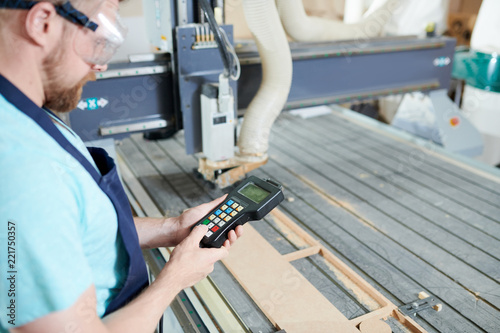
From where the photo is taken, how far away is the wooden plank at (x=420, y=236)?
1.65 m

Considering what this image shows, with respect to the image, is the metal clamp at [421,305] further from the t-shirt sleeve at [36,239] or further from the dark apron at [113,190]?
the t-shirt sleeve at [36,239]

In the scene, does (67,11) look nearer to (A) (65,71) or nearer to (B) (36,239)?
(A) (65,71)

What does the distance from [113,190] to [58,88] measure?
221 millimetres

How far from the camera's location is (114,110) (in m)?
1.92

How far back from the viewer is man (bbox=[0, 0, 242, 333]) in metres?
0.61

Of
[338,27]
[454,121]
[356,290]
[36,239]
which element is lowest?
[356,290]

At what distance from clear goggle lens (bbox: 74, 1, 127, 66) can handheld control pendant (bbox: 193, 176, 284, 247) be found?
477mm

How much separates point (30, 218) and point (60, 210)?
0.15 feet

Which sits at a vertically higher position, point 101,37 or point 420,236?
point 101,37

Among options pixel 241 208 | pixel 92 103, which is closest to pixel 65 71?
pixel 241 208

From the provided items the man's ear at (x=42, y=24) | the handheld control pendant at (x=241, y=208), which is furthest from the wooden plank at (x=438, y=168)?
the man's ear at (x=42, y=24)

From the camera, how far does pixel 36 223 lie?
2.00 feet

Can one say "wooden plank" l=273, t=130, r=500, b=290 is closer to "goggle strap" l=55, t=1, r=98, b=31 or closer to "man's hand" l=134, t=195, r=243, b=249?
"man's hand" l=134, t=195, r=243, b=249

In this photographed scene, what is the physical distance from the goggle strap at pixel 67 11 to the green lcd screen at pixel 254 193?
622 millimetres
